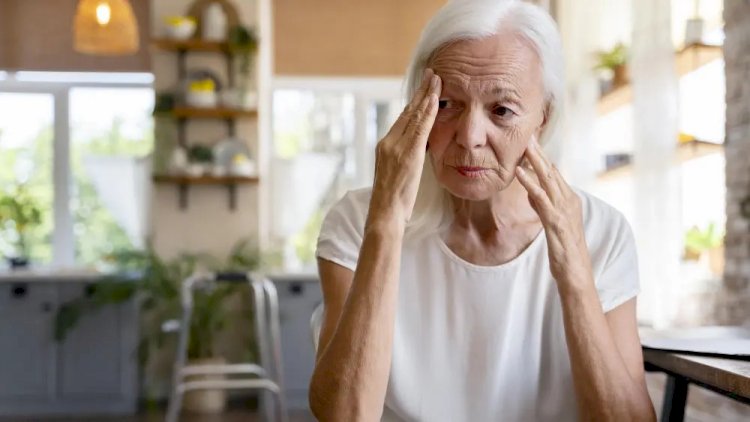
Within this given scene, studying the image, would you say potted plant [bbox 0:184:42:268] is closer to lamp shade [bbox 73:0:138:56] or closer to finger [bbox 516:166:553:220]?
lamp shade [bbox 73:0:138:56]

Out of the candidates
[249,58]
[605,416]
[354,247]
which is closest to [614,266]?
[605,416]

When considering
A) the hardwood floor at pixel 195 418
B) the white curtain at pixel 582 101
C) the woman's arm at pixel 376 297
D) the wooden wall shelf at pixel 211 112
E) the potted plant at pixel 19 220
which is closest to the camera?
the woman's arm at pixel 376 297

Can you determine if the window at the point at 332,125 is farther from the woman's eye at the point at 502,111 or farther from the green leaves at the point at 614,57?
the woman's eye at the point at 502,111

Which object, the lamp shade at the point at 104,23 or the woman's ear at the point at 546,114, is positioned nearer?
the woman's ear at the point at 546,114

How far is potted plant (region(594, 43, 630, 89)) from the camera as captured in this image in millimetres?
4539

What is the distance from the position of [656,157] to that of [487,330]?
2.54m

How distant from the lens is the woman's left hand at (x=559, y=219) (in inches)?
56.3

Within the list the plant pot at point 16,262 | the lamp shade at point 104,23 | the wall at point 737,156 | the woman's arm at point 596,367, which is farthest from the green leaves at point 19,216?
the woman's arm at point 596,367

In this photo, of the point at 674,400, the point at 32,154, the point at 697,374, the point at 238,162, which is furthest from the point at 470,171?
the point at 32,154

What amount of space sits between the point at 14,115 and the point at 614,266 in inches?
247

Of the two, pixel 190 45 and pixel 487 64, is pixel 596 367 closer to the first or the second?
pixel 487 64

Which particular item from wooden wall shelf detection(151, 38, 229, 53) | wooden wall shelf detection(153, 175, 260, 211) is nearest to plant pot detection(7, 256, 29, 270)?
wooden wall shelf detection(153, 175, 260, 211)

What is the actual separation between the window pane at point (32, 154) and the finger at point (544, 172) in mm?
6088

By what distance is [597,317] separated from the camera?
143 centimetres
